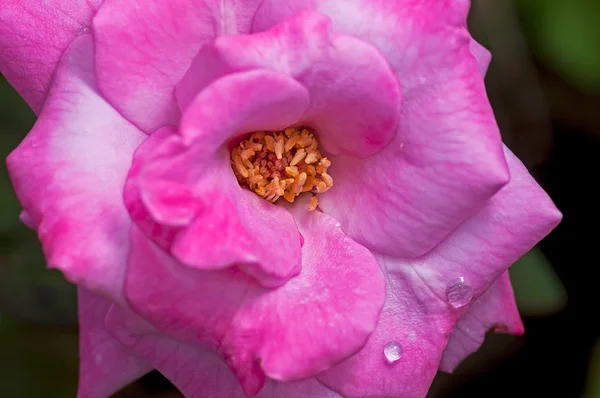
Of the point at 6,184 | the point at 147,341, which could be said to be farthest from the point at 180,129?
the point at 6,184

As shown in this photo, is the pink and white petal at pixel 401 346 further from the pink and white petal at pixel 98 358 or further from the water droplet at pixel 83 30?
the water droplet at pixel 83 30

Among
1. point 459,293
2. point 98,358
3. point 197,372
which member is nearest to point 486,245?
point 459,293

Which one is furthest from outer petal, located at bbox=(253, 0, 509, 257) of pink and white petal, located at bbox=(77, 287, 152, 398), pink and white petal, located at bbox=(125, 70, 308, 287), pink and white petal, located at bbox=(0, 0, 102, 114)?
pink and white petal, located at bbox=(77, 287, 152, 398)

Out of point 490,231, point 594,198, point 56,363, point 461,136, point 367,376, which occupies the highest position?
point 461,136

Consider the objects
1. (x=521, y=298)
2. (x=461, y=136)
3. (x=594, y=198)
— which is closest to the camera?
(x=461, y=136)

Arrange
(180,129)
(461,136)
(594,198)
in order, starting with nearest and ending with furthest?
(180,129), (461,136), (594,198)

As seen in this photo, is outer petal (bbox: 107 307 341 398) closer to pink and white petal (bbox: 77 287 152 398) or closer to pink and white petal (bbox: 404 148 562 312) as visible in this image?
pink and white petal (bbox: 77 287 152 398)

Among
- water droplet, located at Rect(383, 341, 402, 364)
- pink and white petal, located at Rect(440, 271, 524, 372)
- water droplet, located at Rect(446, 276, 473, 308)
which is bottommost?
pink and white petal, located at Rect(440, 271, 524, 372)

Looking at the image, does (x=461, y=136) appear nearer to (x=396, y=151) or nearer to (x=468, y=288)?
(x=396, y=151)
